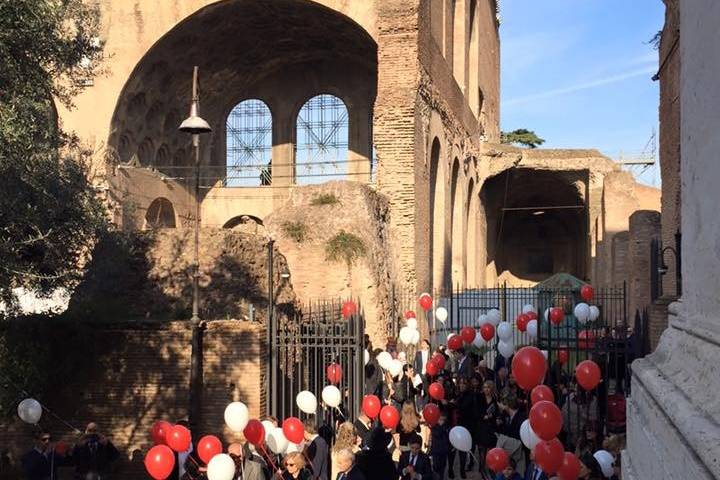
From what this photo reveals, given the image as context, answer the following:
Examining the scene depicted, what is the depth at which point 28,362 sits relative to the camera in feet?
28.6

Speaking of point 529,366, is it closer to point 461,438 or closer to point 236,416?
point 461,438

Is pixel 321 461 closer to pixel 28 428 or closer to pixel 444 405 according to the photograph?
pixel 444 405

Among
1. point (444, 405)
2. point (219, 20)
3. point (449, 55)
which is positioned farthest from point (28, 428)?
point (449, 55)

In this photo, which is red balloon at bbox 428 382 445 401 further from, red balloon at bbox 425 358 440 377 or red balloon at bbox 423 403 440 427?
red balloon at bbox 425 358 440 377

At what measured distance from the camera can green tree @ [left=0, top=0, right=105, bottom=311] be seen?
7090 mm

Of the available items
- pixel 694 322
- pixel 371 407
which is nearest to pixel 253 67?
pixel 371 407

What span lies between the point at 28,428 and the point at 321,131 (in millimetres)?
19381

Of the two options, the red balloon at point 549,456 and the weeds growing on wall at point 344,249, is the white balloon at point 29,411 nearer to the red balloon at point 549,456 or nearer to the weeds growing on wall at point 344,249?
the red balloon at point 549,456

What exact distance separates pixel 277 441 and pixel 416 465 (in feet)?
4.40

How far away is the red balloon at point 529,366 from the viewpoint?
611 cm

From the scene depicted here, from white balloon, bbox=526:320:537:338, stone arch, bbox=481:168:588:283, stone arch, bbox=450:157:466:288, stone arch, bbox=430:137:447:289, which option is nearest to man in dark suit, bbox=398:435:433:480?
white balloon, bbox=526:320:537:338

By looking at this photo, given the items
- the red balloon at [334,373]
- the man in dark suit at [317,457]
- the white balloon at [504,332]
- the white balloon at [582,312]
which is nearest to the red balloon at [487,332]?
the white balloon at [504,332]

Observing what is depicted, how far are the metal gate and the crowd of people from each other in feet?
1.12

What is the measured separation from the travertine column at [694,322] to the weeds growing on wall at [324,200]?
12.4 metres
